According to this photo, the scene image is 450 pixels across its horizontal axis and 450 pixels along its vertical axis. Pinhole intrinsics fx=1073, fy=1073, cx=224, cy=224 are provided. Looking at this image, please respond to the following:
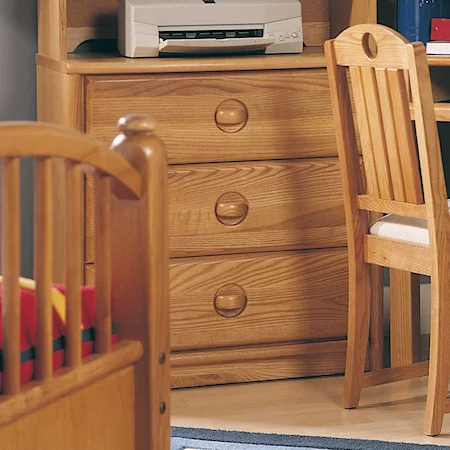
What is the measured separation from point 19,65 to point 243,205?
722 millimetres

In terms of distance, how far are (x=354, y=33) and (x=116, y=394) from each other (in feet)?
3.54

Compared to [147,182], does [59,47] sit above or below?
above

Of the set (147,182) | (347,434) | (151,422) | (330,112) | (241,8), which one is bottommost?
(347,434)

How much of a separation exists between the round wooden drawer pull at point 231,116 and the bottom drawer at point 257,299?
0.30m

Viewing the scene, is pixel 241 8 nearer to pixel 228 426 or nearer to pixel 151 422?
pixel 228 426

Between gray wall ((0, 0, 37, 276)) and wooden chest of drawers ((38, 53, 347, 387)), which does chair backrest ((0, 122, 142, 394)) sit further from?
gray wall ((0, 0, 37, 276))

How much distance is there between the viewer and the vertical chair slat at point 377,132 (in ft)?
7.06

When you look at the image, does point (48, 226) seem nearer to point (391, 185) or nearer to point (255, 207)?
point (391, 185)

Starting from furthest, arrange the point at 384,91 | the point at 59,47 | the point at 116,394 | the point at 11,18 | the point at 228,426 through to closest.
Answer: the point at 11,18
the point at 59,47
the point at 228,426
the point at 384,91
the point at 116,394

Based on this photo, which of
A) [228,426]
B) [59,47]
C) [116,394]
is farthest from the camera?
[59,47]

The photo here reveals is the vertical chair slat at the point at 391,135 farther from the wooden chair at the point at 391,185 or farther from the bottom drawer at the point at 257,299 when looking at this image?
the bottom drawer at the point at 257,299

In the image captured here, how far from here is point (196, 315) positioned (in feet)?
8.19

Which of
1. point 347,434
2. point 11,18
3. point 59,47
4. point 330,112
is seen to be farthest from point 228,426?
point 11,18

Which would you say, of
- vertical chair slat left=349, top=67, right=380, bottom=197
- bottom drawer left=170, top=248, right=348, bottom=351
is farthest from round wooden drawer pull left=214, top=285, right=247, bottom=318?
vertical chair slat left=349, top=67, right=380, bottom=197
